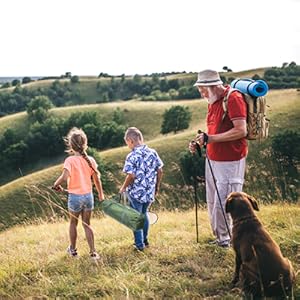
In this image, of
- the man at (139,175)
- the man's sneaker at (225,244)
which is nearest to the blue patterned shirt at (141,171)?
the man at (139,175)

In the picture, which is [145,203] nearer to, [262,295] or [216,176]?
[216,176]

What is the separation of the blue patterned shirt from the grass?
27.5 inches

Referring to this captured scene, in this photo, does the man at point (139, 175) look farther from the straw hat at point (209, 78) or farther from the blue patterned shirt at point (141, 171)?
the straw hat at point (209, 78)

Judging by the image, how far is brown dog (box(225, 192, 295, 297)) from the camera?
12.7 feet

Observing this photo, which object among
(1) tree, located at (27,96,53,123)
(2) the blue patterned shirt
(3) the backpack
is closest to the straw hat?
(3) the backpack

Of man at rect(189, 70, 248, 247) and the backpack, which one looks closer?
the backpack

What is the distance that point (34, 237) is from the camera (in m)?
7.94

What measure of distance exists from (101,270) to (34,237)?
3.26m

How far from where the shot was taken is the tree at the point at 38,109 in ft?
268

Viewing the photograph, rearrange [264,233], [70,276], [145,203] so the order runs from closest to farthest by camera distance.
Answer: [264,233]
[70,276]
[145,203]

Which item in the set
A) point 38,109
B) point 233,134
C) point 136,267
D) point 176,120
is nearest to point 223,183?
point 233,134

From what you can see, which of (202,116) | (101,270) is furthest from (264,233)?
(202,116)

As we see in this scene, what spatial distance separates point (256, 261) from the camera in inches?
155

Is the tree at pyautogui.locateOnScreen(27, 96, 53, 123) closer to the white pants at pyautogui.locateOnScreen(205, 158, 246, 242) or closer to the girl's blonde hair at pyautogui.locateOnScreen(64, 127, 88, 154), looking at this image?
the girl's blonde hair at pyautogui.locateOnScreen(64, 127, 88, 154)
